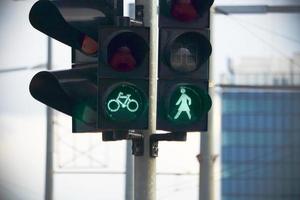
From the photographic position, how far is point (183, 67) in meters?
4.95

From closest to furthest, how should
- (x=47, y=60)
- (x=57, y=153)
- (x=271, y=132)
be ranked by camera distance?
(x=47, y=60) → (x=57, y=153) → (x=271, y=132)

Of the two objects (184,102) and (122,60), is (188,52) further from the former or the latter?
(122,60)

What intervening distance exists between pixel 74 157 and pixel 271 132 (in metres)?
74.7

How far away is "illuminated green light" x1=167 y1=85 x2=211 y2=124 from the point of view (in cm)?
493

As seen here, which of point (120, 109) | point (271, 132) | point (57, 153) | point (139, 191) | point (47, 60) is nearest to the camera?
point (120, 109)

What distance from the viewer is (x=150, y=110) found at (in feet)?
16.6

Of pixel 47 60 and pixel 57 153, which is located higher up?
pixel 47 60

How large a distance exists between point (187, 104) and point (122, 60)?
457 millimetres

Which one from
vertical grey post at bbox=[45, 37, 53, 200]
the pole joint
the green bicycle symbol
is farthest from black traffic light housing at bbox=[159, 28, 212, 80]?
vertical grey post at bbox=[45, 37, 53, 200]

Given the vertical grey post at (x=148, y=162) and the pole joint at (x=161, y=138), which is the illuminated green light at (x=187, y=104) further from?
the vertical grey post at (x=148, y=162)

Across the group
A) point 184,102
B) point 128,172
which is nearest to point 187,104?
point 184,102

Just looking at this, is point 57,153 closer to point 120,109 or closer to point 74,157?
point 74,157

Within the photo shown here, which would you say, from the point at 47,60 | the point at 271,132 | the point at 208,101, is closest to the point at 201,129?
the point at 208,101

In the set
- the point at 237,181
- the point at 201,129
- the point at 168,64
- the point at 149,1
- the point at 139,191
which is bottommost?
the point at 237,181
